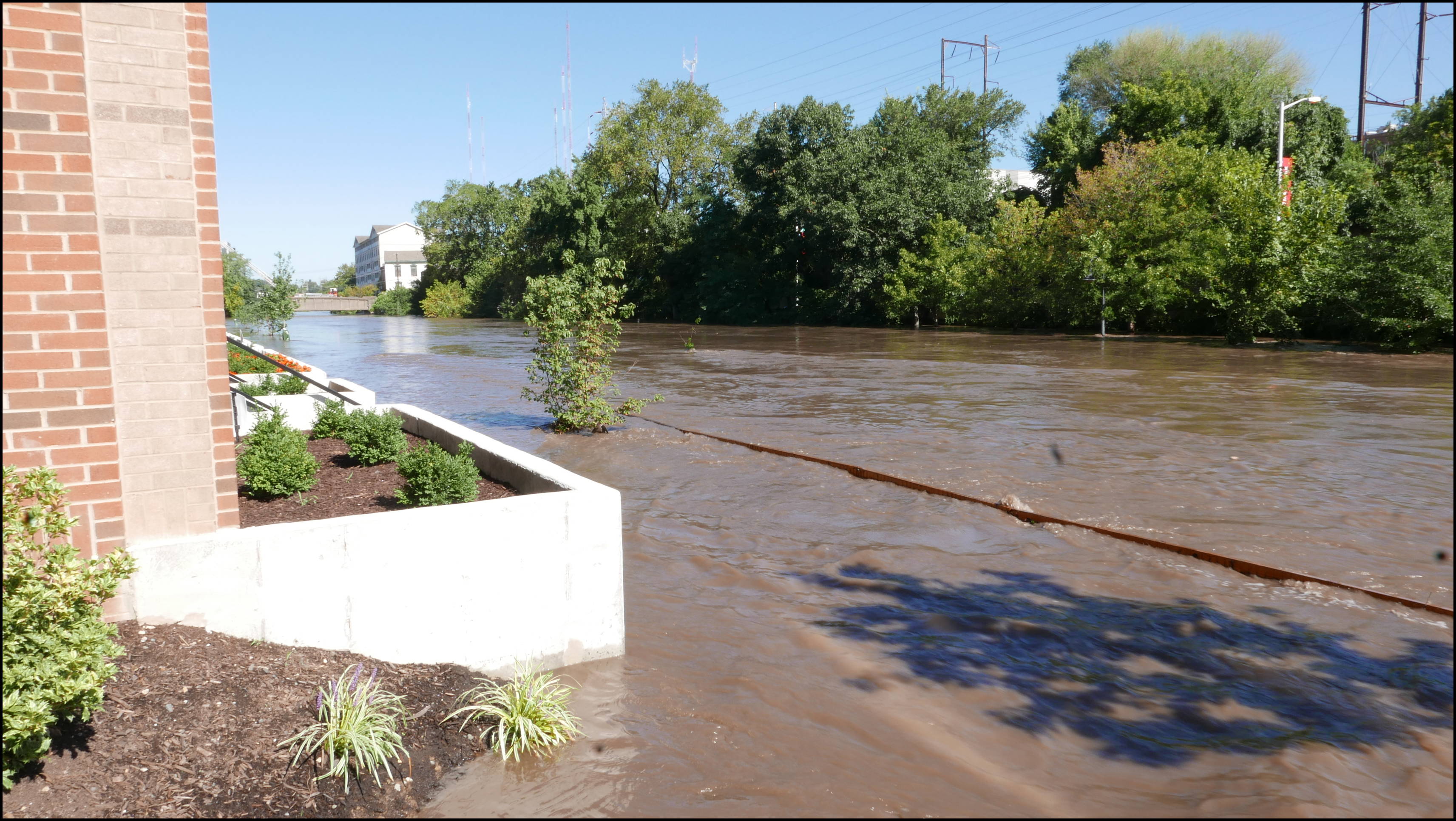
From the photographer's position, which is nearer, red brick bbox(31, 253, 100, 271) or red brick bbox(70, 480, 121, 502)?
red brick bbox(31, 253, 100, 271)

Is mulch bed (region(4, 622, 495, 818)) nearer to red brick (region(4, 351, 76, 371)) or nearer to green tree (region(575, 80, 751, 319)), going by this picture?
red brick (region(4, 351, 76, 371))

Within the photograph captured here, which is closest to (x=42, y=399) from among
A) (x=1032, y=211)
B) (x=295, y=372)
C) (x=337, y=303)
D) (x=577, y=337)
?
(x=577, y=337)

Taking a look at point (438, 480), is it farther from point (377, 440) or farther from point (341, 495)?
point (377, 440)

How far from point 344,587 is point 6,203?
6.49 ft

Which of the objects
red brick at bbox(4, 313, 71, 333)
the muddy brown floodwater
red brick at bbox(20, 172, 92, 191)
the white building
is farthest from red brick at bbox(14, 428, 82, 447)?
the white building

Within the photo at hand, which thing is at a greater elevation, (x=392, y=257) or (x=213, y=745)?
(x=392, y=257)

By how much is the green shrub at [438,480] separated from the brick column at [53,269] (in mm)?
2003

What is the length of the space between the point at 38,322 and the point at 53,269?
0.68ft

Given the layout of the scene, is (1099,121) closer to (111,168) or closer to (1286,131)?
(1286,131)

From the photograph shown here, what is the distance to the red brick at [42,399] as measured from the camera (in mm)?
3652

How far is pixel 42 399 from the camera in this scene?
3695 millimetres

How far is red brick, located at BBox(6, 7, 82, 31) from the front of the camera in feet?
11.7

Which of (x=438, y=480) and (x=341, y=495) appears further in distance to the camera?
(x=341, y=495)

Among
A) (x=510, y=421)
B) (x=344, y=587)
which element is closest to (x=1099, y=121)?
(x=510, y=421)
